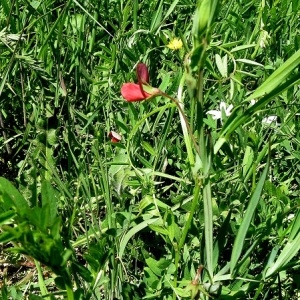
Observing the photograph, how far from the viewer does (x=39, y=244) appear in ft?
3.34

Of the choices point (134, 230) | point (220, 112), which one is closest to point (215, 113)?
point (220, 112)

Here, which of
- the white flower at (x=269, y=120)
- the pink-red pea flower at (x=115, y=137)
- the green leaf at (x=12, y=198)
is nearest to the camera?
the green leaf at (x=12, y=198)

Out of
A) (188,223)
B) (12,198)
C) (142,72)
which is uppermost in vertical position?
(142,72)

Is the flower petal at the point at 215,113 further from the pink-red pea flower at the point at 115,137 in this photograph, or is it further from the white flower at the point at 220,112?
the pink-red pea flower at the point at 115,137

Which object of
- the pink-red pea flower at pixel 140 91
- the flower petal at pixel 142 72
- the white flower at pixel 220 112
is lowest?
the white flower at pixel 220 112

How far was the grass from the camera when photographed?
110 cm

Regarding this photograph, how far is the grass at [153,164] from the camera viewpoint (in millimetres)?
1096

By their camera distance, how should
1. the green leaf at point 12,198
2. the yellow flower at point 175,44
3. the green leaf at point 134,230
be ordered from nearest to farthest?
the green leaf at point 12,198 < the green leaf at point 134,230 < the yellow flower at point 175,44

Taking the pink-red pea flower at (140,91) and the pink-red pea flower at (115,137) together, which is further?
the pink-red pea flower at (115,137)

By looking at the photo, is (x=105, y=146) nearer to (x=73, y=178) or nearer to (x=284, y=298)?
(x=73, y=178)

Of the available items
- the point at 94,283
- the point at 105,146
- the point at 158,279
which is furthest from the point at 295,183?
the point at 94,283

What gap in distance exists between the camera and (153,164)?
163cm

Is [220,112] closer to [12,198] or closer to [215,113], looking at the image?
[215,113]

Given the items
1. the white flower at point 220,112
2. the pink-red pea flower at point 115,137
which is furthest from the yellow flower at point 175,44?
the pink-red pea flower at point 115,137
